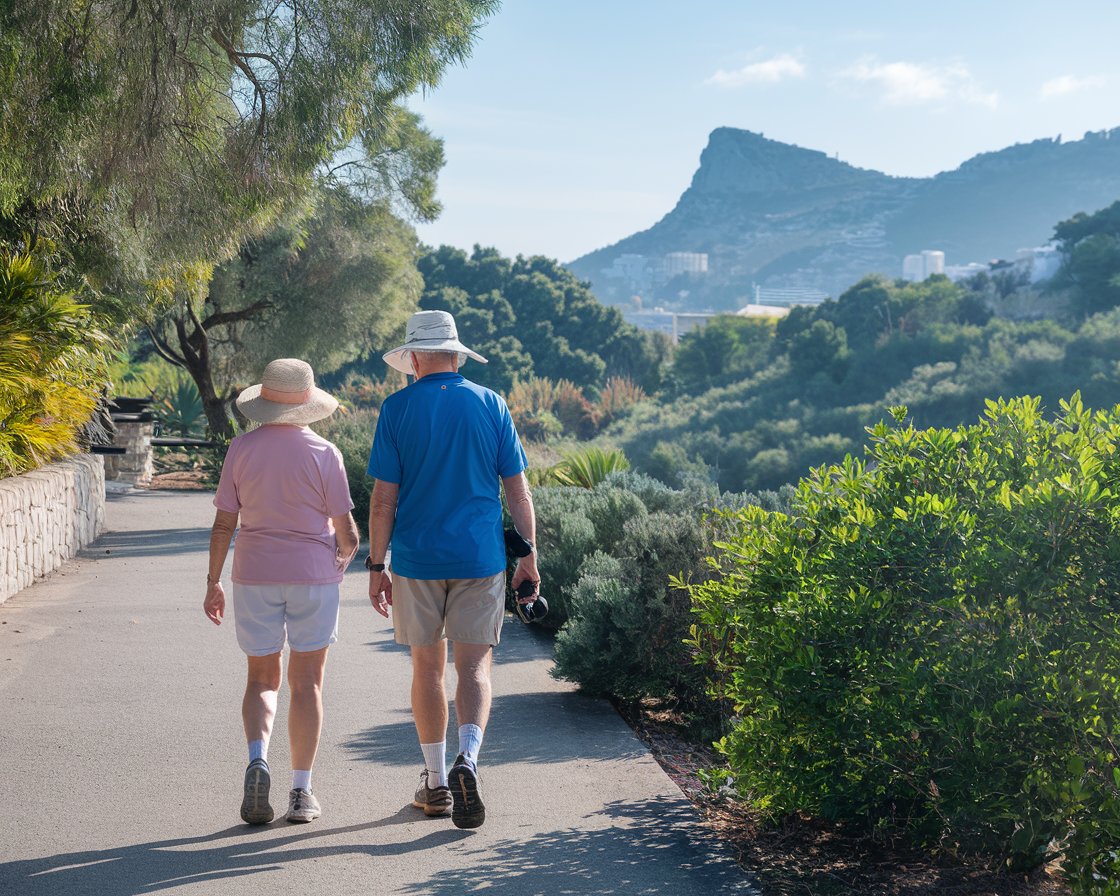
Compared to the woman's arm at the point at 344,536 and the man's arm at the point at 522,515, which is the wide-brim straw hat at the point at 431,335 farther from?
the woman's arm at the point at 344,536

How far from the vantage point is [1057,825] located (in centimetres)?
362

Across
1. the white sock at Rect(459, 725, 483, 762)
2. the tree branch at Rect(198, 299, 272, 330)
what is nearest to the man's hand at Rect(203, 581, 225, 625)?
the white sock at Rect(459, 725, 483, 762)

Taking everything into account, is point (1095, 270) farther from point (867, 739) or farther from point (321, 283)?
point (867, 739)

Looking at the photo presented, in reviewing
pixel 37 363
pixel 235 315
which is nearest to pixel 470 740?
pixel 37 363

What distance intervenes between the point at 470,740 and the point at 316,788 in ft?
2.99

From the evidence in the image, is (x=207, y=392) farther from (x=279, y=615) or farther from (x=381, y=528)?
(x=381, y=528)

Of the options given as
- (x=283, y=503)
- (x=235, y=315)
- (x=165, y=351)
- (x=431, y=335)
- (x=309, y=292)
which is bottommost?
(x=283, y=503)

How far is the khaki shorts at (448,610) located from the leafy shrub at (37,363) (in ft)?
21.9

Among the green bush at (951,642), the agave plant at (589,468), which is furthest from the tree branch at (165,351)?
the green bush at (951,642)

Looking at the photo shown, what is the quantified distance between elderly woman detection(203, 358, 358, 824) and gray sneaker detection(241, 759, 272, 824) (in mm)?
85

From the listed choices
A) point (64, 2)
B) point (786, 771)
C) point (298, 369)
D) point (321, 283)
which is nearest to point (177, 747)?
point (298, 369)

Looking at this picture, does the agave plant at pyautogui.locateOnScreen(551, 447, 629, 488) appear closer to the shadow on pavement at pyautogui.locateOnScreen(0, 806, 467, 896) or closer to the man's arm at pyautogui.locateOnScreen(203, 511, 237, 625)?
the man's arm at pyautogui.locateOnScreen(203, 511, 237, 625)

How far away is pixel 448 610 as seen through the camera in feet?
15.4

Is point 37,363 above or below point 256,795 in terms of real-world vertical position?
above
